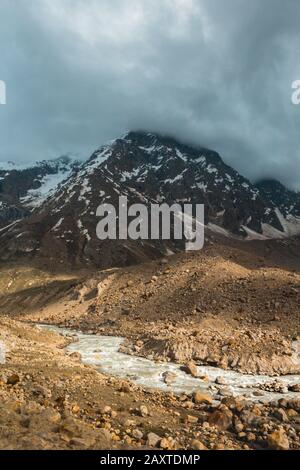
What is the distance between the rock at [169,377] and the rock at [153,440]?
13.2 meters

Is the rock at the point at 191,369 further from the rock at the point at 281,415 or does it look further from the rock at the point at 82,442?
the rock at the point at 82,442

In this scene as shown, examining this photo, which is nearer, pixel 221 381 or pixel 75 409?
pixel 75 409

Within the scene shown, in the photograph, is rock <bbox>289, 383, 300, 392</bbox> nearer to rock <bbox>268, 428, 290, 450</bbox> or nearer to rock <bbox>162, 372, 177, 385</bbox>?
rock <bbox>162, 372, 177, 385</bbox>

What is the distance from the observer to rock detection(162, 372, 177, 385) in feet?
113

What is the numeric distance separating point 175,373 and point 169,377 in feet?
6.19

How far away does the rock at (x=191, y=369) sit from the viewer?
120ft

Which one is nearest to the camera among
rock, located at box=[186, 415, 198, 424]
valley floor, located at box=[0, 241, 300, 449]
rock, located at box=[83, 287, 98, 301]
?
valley floor, located at box=[0, 241, 300, 449]

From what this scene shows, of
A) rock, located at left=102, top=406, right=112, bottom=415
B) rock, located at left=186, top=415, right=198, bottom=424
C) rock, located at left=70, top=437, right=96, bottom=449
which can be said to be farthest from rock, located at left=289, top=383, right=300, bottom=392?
rock, located at left=70, top=437, right=96, bottom=449

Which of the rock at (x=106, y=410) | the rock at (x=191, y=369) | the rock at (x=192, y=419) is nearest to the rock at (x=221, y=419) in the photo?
the rock at (x=192, y=419)

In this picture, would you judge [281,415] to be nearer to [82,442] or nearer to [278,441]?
[278,441]

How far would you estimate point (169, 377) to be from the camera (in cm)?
3509

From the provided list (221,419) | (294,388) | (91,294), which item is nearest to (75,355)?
(294,388)

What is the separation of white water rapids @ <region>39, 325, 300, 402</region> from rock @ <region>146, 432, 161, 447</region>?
34.0 ft
